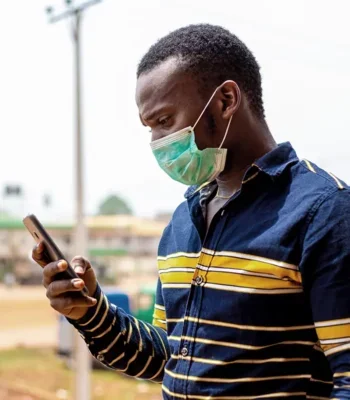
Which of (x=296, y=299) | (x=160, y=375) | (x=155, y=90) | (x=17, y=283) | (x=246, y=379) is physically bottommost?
(x=17, y=283)

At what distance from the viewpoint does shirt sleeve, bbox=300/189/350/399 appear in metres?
1.30

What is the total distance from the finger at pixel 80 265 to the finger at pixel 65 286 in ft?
0.32

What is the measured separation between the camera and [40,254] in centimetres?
163

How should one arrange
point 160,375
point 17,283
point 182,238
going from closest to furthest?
point 182,238 → point 160,375 → point 17,283

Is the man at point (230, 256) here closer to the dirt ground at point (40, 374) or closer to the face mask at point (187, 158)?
the face mask at point (187, 158)

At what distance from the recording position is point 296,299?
1384mm

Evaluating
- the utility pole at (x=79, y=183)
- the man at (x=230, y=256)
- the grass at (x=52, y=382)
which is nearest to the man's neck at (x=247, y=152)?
the man at (x=230, y=256)

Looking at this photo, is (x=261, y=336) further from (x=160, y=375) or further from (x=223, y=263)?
(x=160, y=375)

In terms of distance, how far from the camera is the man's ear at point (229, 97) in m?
1.53

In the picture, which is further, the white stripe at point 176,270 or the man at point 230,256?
the white stripe at point 176,270

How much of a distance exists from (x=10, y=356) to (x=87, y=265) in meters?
15.5

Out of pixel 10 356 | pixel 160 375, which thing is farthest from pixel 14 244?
pixel 160 375

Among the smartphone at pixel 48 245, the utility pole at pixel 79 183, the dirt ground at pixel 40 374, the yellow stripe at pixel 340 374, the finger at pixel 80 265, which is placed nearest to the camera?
the yellow stripe at pixel 340 374

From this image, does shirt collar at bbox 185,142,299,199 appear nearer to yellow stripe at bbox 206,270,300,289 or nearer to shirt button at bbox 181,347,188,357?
yellow stripe at bbox 206,270,300,289
